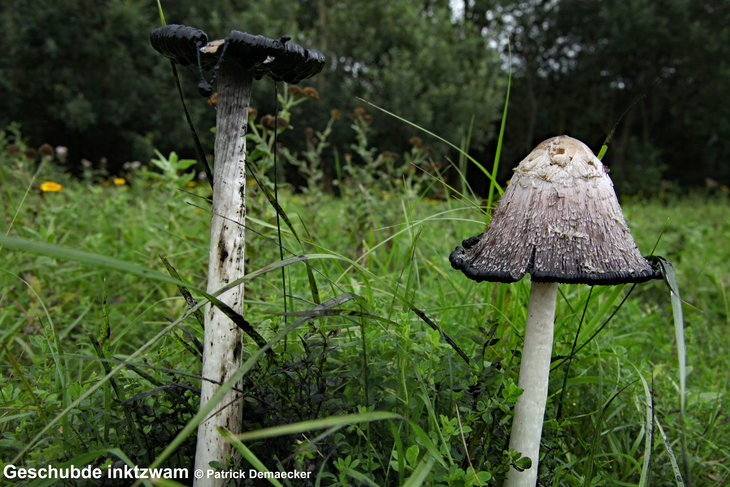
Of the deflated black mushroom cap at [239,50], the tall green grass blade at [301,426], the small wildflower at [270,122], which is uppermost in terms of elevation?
the small wildflower at [270,122]

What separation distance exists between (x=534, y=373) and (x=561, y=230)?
34cm

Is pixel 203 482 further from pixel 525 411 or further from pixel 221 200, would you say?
pixel 525 411

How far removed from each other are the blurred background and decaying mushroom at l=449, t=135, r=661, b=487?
24.4ft

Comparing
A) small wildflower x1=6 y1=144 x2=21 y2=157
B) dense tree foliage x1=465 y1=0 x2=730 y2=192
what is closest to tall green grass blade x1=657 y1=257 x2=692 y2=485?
small wildflower x1=6 y1=144 x2=21 y2=157

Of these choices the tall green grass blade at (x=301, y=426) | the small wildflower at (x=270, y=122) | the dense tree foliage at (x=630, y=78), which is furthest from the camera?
the dense tree foliage at (x=630, y=78)

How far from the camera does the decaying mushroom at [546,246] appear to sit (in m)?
1.01

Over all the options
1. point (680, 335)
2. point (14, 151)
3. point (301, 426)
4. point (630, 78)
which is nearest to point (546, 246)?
point (680, 335)

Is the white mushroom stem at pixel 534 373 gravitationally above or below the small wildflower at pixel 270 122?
below

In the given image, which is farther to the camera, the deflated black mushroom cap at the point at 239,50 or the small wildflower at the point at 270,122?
the small wildflower at the point at 270,122

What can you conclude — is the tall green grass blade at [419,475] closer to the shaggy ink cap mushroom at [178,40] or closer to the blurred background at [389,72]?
the shaggy ink cap mushroom at [178,40]

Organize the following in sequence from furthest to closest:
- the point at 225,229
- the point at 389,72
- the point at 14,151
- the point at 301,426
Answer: the point at 389,72 < the point at 14,151 < the point at 225,229 < the point at 301,426

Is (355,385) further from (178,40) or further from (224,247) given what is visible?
(178,40)

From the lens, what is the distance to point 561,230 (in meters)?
1.02

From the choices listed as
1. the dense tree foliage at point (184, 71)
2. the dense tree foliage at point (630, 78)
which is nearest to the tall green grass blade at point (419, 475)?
the dense tree foliage at point (184, 71)
